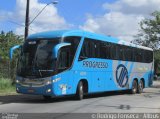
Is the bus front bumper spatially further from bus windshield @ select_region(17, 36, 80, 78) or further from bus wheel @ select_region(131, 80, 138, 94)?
bus wheel @ select_region(131, 80, 138, 94)

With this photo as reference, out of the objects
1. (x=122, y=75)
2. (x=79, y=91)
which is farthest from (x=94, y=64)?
(x=122, y=75)

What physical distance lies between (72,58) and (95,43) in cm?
322

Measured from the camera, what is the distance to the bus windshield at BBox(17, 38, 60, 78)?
19406 mm

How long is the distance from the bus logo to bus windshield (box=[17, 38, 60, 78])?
8330 millimetres

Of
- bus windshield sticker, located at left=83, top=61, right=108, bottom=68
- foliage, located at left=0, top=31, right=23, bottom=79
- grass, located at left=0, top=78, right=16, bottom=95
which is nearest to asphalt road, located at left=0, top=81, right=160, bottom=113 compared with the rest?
bus windshield sticker, located at left=83, top=61, right=108, bottom=68

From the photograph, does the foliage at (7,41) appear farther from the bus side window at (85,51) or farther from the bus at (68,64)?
the bus side window at (85,51)

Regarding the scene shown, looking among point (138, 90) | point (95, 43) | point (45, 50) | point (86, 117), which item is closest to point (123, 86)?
point (138, 90)

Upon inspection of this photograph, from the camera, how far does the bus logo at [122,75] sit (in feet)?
89.9

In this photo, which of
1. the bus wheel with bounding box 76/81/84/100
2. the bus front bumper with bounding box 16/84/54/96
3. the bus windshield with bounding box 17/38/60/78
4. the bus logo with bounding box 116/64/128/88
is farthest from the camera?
the bus logo with bounding box 116/64/128/88

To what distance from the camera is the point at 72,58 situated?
20766 mm

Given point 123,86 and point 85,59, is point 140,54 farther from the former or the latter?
point 85,59

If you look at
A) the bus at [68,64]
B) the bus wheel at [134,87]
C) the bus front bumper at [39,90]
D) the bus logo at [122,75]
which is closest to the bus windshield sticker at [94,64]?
the bus at [68,64]

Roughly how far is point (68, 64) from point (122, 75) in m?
8.47

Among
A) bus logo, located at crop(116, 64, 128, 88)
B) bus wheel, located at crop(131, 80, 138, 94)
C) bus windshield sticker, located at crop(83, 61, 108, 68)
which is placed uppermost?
bus windshield sticker, located at crop(83, 61, 108, 68)
